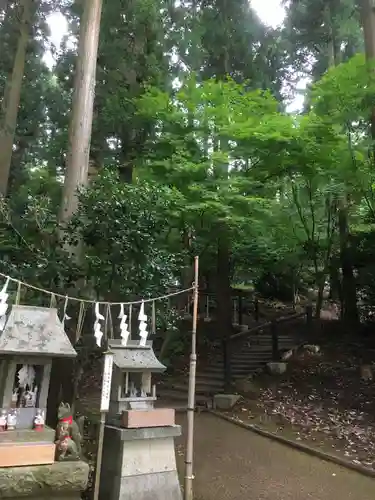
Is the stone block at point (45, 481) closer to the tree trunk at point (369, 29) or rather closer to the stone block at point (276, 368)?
the stone block at point (276, 368)

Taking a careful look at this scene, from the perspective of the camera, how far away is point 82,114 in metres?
8.06

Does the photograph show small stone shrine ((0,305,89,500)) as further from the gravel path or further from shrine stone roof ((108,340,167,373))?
the gravel path

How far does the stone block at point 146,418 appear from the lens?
4848 mm

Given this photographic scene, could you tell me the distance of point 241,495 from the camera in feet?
18.4

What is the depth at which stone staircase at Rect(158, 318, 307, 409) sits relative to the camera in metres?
10.6

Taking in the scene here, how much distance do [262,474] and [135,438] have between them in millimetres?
2685

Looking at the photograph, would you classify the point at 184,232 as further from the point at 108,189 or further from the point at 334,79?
the point at 334,79

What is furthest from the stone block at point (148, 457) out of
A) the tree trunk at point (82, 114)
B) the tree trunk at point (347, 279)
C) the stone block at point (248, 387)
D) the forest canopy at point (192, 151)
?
the tree trunk at point (347, 279)

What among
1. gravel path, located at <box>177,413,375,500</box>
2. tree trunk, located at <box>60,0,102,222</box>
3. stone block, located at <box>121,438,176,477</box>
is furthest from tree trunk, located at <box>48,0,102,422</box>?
gravel path, located at <box>177,413,375,500</box>

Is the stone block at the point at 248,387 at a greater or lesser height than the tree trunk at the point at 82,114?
lesser

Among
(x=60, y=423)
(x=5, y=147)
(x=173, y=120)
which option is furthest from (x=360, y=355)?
(x=5, y=147)

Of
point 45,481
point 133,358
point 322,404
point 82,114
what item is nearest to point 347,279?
point 322,404

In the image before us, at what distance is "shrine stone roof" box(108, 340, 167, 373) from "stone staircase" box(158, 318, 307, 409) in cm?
496

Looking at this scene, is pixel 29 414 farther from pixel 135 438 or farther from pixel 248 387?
pixel 248 387
